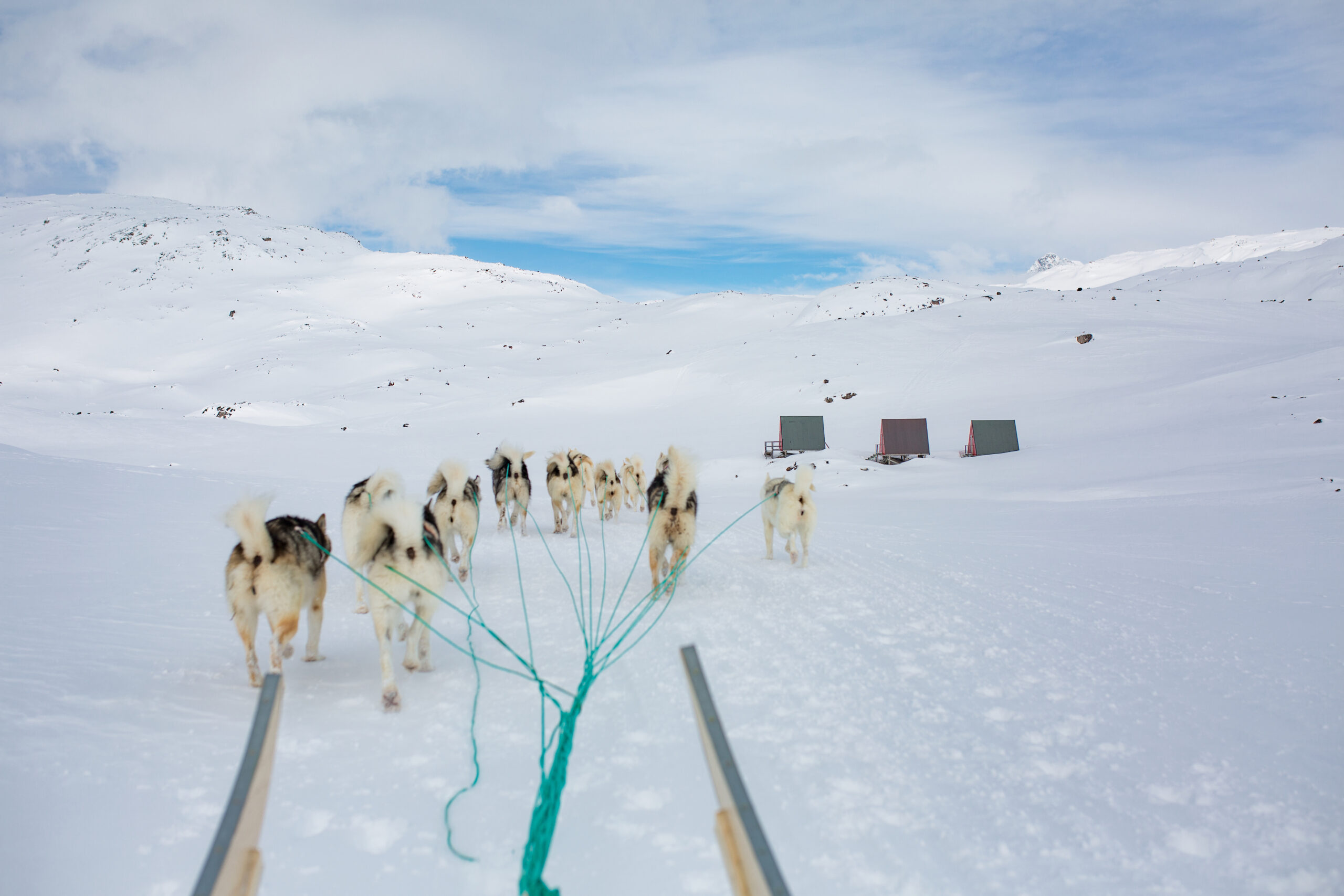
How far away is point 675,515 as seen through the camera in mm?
6383

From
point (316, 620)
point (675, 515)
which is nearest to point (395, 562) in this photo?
point (316, 620)

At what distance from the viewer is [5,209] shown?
76500 millimetres

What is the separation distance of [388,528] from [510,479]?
5568 mm

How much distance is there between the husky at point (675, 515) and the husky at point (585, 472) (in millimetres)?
3771

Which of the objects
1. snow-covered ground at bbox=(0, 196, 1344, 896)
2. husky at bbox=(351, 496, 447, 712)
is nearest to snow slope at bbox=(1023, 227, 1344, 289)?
snow-covered ground at bbox=(0, 196, 1344, 896)

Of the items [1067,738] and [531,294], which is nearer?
[1067,738]

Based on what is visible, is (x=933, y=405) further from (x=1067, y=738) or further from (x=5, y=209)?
(x=5, y=209)

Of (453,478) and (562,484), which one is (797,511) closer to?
(453,478)

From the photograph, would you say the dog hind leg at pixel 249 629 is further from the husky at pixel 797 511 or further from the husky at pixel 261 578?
the husky at pixel 797 511

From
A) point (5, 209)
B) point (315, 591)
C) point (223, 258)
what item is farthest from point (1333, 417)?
point (5, 209)

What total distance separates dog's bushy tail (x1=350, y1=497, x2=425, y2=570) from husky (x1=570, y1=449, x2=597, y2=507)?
229 inches

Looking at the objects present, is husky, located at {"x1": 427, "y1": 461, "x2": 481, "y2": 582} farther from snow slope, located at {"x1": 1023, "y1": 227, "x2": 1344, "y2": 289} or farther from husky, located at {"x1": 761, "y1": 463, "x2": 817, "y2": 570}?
snow slope, located at {"x1": 1023, "y1": 227, "x2": 1344, "y2": 289}

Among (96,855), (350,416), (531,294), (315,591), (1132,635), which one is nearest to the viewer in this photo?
(96,855)

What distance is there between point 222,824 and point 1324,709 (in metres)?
4.78
